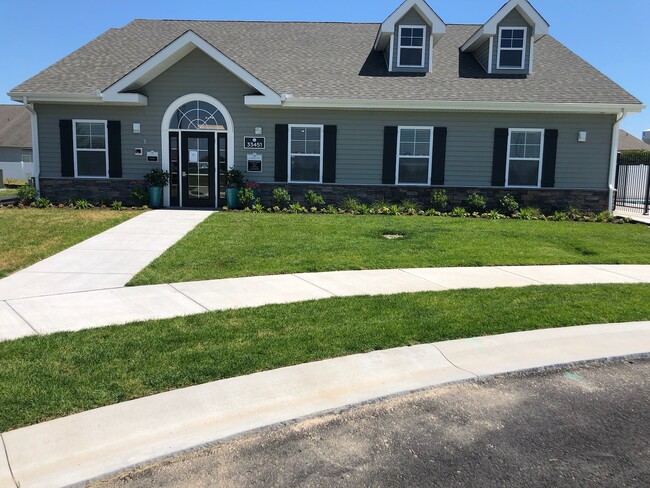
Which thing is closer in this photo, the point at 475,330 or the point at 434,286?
the point at 475,330

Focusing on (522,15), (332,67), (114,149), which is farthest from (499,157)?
(114,149)

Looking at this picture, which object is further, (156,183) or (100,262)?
(156,183)

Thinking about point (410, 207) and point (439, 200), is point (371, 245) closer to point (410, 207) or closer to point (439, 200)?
point (410, 207)

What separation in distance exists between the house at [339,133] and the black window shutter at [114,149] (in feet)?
0.10

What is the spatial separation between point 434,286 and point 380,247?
112 inches

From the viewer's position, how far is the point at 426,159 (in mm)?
17125

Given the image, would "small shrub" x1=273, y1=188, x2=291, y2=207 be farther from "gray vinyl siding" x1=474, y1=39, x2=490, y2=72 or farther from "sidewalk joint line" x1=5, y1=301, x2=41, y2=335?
"sidewalk joint line" x1=5, y1=301, x2=41, y2=335

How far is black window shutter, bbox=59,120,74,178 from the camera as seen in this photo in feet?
54.7

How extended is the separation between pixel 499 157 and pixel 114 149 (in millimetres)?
11617

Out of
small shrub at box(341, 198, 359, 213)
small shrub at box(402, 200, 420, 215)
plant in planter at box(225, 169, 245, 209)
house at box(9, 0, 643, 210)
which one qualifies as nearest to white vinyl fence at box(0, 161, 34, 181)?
house at box(9, 0, 643, 210)

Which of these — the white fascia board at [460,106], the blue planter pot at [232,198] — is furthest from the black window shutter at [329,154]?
the blue planter pot at [232,198]

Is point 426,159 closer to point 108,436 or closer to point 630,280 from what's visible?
point 630,280

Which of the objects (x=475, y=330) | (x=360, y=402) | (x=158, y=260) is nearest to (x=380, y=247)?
(x=158, y=260)

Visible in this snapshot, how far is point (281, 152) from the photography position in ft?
55.4
